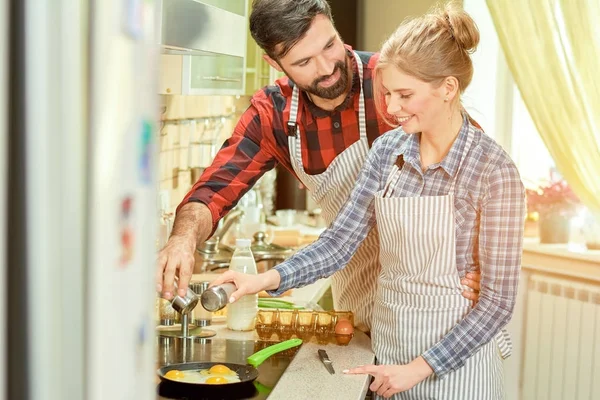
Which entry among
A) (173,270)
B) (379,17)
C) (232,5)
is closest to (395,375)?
(173,270)

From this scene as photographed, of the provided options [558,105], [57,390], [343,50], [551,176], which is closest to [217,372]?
[343,50]

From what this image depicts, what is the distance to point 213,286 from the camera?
5.59ft

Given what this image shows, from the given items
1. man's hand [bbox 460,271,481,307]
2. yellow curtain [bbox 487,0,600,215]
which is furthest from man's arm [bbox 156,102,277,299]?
yellow curtain [bbox 487,0,600,215]

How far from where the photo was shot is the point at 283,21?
6.56ft

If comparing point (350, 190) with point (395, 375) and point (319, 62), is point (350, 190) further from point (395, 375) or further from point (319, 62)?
point (395, 375)

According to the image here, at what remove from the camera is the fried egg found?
160 centimetres

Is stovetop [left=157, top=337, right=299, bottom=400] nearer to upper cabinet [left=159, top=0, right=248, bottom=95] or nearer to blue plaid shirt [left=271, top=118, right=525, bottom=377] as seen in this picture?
blue plaid shirt [left=271, top=118, right=525, bottom=377]

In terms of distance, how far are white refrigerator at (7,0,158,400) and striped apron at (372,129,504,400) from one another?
141 centimetres

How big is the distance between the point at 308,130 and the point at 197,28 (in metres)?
0.55

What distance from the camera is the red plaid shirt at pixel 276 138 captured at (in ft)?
7.14

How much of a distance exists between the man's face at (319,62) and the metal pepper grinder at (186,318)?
22.4 inches

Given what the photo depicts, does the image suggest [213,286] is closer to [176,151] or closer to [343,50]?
[343,50]

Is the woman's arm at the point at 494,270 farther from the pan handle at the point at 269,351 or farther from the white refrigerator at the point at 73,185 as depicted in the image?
the white refrigerator at the point at 73,185

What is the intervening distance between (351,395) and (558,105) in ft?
7.05
